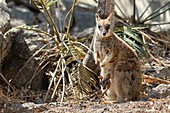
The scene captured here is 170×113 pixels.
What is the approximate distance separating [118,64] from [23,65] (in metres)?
2.50

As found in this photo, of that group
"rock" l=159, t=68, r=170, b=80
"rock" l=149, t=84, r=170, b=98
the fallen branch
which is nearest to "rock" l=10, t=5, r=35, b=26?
"rock" l=159, t=68, r=170, b=80

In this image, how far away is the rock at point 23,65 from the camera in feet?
27.7

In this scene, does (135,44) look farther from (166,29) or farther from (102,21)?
(166,29)

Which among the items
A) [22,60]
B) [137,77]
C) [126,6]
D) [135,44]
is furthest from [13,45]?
[126,6]

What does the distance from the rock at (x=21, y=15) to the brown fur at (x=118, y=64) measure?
6292mm

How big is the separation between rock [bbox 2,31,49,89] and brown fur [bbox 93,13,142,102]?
1.85m

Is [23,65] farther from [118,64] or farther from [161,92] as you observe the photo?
[161,92]

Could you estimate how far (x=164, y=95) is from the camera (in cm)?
710

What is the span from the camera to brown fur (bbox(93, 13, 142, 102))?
21.9ft

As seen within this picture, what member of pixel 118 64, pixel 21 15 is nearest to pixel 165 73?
pixel 118 64

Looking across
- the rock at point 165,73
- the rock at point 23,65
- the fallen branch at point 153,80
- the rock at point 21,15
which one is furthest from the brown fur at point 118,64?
the rock at point 21,15

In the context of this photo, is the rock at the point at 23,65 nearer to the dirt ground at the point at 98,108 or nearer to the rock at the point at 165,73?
the dirt ground at the point at 98,108

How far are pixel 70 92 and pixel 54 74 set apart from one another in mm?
438

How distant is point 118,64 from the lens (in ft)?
21.9
